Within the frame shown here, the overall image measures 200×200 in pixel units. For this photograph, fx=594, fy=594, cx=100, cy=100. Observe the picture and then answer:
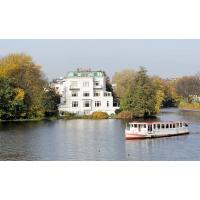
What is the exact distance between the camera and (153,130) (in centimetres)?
2256

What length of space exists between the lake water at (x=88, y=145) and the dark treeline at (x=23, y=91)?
529 cm

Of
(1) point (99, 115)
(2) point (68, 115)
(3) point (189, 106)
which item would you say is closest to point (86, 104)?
(2) point (68, 115)

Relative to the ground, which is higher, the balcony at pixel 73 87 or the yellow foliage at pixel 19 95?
the balcony at pixel 73 87

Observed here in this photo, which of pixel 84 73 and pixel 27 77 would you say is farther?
pixel 84 73

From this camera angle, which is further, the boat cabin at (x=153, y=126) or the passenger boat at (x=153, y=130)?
the boat cabin at (x=153, y=126)

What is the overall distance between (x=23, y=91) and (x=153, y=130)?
11809mm

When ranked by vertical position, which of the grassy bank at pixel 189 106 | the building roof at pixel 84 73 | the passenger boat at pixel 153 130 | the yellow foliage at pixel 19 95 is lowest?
the passenger boat at pixel 153 130

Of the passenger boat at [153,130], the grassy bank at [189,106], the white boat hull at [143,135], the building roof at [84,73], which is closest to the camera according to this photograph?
the white boat hull at [143,135]

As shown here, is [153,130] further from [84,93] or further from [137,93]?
[84,93]

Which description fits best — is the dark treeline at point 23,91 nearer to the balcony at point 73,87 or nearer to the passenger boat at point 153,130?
the balcony at point 73,87

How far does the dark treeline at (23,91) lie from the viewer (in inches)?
1259

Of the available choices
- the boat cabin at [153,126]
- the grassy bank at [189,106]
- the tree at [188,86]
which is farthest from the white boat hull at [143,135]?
the tree at [188,86]

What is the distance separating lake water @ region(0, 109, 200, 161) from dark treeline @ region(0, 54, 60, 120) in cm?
529
